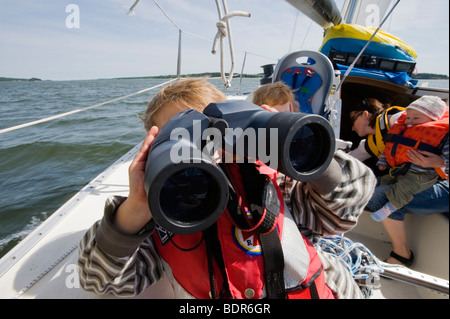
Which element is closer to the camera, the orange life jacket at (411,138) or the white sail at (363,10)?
the orange life jacket at (411,138)

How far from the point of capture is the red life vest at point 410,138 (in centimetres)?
118

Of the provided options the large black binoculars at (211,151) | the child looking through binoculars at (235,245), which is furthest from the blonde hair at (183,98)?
the large black binoculars at (211,151)

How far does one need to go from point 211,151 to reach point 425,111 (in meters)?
1.19

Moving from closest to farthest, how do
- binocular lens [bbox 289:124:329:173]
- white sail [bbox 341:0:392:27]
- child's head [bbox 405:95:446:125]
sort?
binocular lens [bbox 289:124:329:173] → child's head [bbox 405:95:446:125] → white sail [bbox 341:0:392:27]

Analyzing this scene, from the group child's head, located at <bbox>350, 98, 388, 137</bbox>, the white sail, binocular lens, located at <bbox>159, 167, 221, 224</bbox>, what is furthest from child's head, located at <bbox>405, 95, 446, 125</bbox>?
the white sail

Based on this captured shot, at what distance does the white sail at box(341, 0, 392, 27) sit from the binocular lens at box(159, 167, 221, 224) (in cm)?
366

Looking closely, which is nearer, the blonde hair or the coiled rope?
the blonde hair

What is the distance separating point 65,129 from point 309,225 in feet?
18.5

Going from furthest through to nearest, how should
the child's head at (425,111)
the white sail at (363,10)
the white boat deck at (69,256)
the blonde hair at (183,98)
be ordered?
the white sail at (363,10) < the child's head at (425,111) < the white boat deck at (69,256) < the blonde hair at (183,98)

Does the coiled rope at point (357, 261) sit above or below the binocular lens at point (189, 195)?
below

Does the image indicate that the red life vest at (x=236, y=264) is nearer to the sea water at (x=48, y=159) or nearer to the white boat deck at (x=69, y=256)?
the white boat deck at (x=69, y=256)

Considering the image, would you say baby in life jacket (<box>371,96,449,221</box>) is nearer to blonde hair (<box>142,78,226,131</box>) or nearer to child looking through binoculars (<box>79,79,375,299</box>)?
child looking through binoculars (<box>79,79,375,299</box>)

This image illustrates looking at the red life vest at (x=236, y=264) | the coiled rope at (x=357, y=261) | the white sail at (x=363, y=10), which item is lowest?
the coiled rope at (x=357, y=261)

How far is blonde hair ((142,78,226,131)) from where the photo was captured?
717mm
